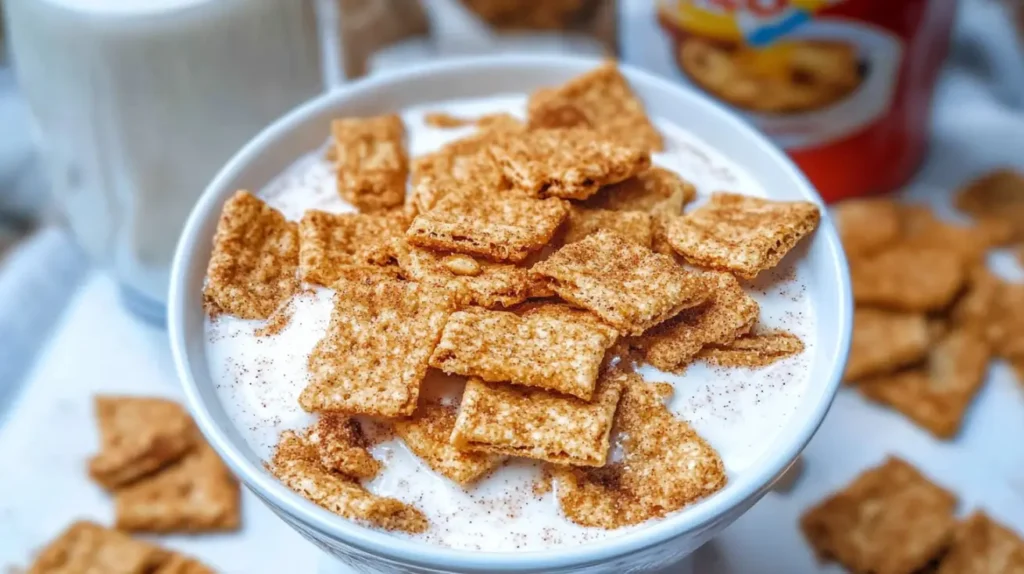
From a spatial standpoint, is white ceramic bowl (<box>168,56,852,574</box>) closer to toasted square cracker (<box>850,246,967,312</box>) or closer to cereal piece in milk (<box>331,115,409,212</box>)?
cereal piece in milk (<box>331,115,409,212</box>)

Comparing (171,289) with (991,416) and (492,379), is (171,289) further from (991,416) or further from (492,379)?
(991,416)

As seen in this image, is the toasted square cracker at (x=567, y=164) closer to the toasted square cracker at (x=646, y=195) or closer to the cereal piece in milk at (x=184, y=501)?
the toasted square cracker at (x=646, y=195)

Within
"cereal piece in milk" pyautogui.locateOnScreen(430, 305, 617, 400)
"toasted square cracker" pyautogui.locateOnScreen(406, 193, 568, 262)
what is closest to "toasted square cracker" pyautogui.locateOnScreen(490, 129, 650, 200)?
"toasted square cracker" pyautogui.locateOnScreen(406, 193, 568, 262)

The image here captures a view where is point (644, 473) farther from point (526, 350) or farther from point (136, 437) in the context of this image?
point (136, 437)

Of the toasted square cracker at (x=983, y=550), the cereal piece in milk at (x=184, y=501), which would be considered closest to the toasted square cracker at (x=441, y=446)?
the cereal piece in milk at (x=184, y=501)

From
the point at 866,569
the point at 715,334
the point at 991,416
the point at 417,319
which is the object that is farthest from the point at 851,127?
the point at 417,319

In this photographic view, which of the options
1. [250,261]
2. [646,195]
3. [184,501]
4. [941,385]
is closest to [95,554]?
[184,501]
